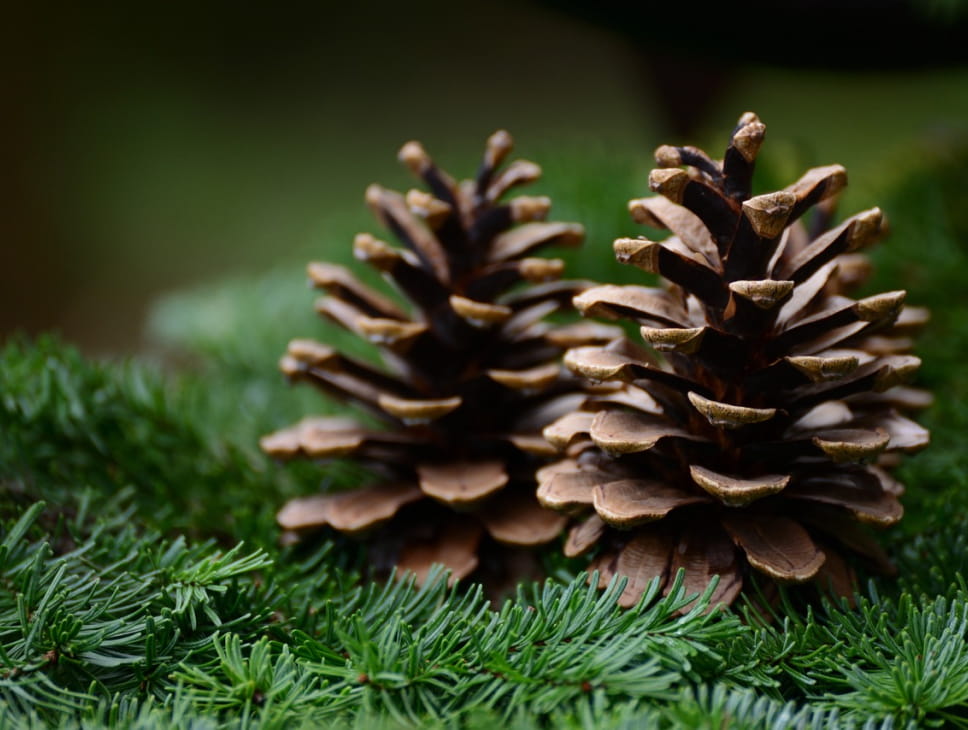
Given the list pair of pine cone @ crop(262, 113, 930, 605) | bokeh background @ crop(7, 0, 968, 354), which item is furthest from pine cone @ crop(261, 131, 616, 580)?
bokeh background @ crop(7, 0, 968, 354)

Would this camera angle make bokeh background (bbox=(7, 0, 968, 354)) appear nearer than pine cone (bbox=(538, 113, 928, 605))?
No

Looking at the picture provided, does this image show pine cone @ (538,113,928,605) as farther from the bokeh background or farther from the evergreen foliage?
the bokeh background

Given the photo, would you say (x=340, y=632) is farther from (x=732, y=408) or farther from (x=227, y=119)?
(x=227, y=119)

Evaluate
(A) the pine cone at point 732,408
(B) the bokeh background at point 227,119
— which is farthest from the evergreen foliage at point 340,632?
(B) the bokeh background at point 227,119

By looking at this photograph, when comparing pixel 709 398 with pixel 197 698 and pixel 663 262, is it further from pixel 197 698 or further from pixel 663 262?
pixel 197 698

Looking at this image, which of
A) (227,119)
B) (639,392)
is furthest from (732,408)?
(227,119)

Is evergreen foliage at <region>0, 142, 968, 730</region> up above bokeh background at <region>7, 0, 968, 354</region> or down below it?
below

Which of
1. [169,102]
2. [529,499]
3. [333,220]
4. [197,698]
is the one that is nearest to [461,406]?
[529,499]
